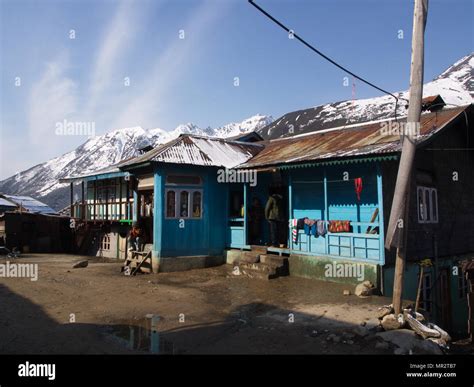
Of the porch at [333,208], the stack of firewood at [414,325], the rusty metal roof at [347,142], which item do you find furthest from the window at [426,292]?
the stack of firewood at [414,325]

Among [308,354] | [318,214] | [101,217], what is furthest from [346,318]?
[101,217]

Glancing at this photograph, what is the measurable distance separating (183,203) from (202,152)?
7.22 feet

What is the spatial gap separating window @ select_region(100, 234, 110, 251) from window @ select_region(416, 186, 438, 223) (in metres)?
15.4

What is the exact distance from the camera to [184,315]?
25.5ft

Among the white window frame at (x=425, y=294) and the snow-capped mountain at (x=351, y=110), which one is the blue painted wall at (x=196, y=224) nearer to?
the white window frame at (x=425, y=294)

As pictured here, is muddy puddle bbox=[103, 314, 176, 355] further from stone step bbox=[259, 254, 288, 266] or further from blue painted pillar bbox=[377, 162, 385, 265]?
blue painted pillar bbox=[377, 162, 385, 265]

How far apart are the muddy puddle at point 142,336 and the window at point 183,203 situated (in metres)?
5.68

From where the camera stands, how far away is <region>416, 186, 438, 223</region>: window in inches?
465

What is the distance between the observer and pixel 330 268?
35.7ft

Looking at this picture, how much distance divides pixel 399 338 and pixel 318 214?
632 cm
